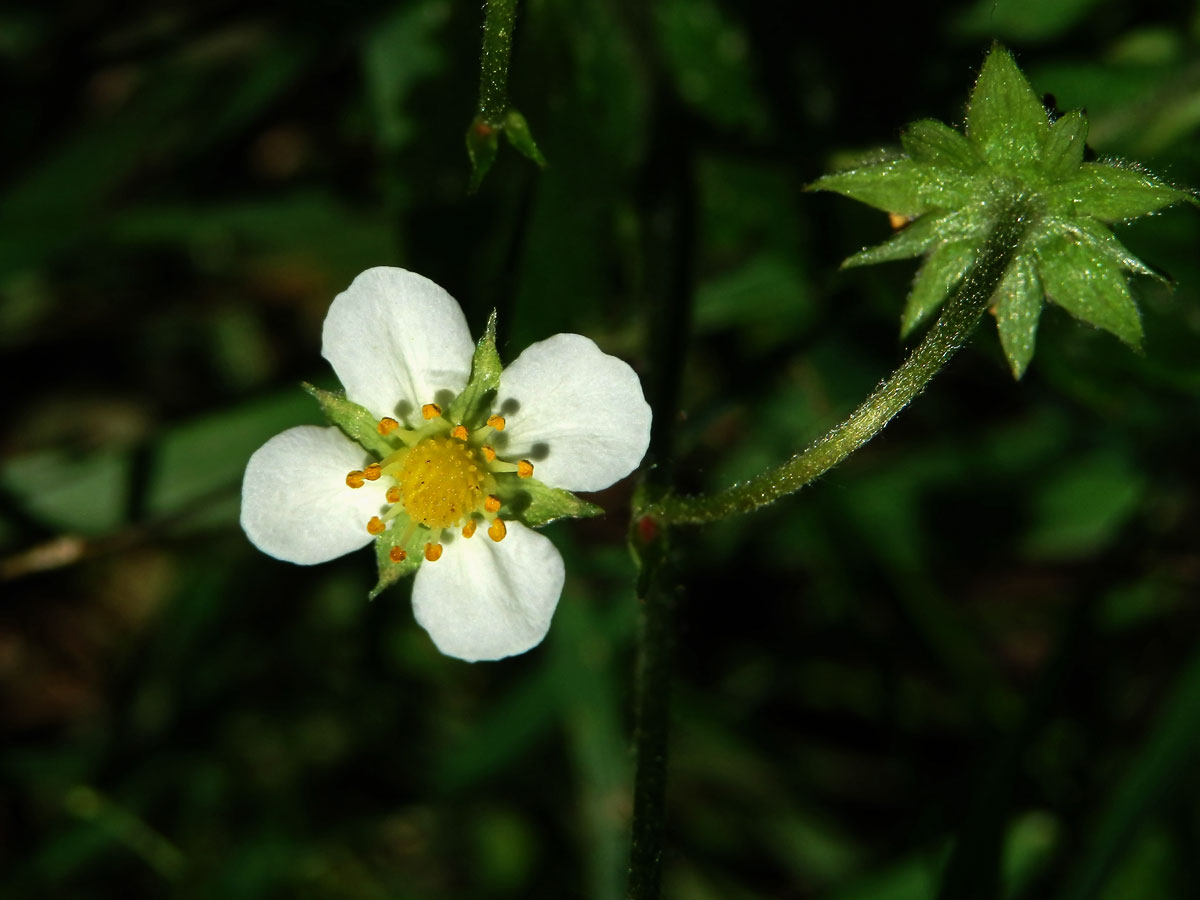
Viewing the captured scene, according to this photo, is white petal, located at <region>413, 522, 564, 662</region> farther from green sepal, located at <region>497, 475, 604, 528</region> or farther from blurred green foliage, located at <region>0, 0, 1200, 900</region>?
blurred green foliage, located at <region>0, 0, 1200, 900</region>

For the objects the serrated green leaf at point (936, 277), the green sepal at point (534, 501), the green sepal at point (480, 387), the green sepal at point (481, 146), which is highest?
the green sepal at point (481, 146)

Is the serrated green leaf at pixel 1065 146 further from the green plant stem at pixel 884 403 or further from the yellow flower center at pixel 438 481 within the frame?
the yellow flower center at pixel 438 481

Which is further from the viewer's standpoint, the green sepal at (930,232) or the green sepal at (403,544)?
the green sepal at (403,544)

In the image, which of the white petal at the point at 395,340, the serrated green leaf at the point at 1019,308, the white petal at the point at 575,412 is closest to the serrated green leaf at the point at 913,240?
the serrated green leaf at the point at 1019,308

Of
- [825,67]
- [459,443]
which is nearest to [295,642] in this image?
[459,443]

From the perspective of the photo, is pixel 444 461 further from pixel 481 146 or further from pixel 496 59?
pixel 496 59
